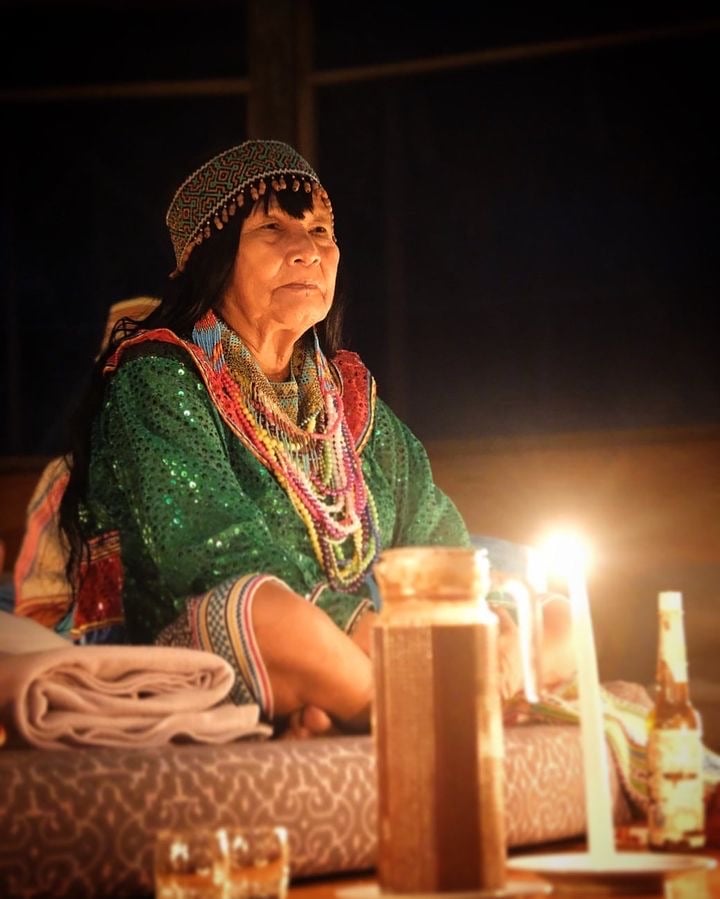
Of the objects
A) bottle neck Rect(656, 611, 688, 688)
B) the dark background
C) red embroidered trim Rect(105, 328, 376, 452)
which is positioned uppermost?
the dark background

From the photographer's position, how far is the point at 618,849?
1.86 metres

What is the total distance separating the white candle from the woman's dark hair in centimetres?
130

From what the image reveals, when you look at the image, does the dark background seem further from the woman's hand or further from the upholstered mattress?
the upholstered mattress

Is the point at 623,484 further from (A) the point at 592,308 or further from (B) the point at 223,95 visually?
(B) the point at 223,95

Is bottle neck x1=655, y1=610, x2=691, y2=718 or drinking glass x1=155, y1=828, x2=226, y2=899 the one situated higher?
bottle neck x1=655, y1=610, x2=691, y2=718

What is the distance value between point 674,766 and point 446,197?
285 centimetres

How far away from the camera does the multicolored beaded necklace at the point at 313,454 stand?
103 inches

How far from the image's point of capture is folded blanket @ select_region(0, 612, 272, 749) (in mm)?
1838

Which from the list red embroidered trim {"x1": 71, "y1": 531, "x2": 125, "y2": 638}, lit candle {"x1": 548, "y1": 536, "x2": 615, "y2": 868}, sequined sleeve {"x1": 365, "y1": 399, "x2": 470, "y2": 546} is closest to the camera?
lit candle {"x1": 548, "y1": 536, "x2": 615, "y2": 868}

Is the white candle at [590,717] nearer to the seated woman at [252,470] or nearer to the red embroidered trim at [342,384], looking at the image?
the seated woman at [252,470]

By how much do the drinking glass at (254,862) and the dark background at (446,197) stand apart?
2.66 m

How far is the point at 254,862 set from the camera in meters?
1.45

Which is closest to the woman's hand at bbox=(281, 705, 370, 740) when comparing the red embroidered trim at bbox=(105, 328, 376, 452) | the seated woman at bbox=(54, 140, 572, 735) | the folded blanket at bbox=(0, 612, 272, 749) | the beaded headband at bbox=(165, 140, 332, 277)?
the seated woman at bbox=(54, 140, 572, 735)

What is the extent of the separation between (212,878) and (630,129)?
10.6 feet
